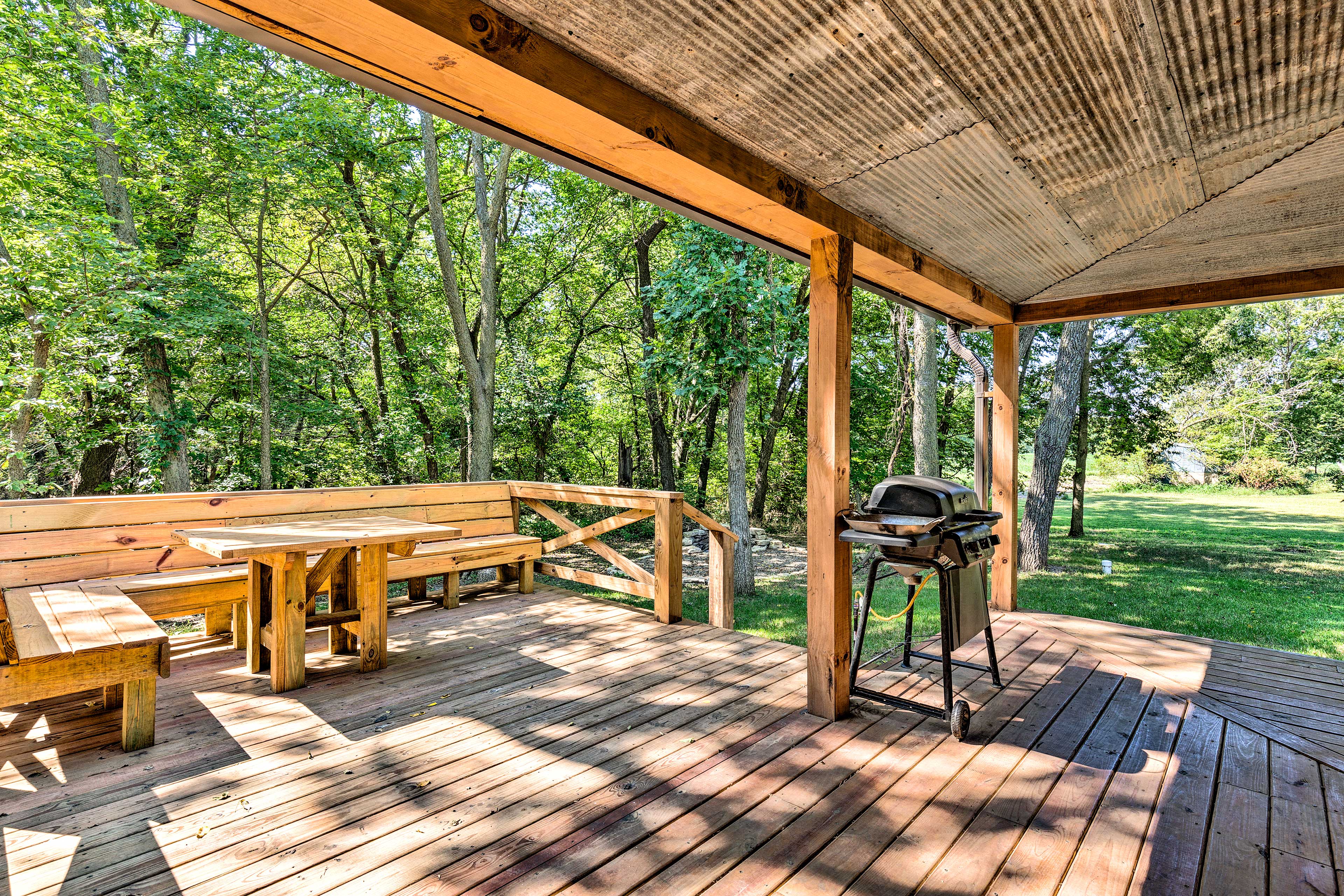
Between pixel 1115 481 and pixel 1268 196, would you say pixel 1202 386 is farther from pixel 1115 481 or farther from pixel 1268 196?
pixel 1268 196

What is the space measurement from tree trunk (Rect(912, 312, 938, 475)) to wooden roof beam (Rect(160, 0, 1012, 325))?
397 cm

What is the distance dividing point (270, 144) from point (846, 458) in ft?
25.3

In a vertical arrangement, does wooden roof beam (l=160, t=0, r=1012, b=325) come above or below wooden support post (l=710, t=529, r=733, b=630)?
above

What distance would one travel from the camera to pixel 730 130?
1.95 m

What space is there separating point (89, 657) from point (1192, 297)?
544cm

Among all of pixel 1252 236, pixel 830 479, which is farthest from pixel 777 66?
pixel 1252 236

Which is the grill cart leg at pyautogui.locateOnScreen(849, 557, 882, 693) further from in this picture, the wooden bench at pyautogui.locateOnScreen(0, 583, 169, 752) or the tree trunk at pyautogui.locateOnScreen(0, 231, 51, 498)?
the tree trunk at pyautogui.locateOnScreen(0, 231, 51, 498)

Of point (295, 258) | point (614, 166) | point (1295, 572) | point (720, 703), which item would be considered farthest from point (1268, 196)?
point (295, 258)

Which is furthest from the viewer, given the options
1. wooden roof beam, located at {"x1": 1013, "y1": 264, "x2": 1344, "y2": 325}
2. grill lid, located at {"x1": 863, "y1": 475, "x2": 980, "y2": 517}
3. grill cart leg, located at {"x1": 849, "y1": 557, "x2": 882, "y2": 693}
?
wooden roof beam, located at {"x1": 1013, "y1": 264, "x2": 1344, "y2": 325}

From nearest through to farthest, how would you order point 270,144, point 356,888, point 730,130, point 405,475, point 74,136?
1. point 356,888
2. point 730,130
3. point 74,136
4. point 270,144
5. point 405,475

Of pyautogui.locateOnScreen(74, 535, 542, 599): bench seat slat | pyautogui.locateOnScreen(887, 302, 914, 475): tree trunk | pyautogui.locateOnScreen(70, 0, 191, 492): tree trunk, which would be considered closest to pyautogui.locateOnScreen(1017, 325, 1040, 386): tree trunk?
pyautogui.locateOnScreen(887, 302, 914, 475): tree trunk

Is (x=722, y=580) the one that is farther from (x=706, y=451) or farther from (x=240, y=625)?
(x=706, y=451)

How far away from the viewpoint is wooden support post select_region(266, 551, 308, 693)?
2.78 metres

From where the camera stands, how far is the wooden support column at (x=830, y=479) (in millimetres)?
2594
